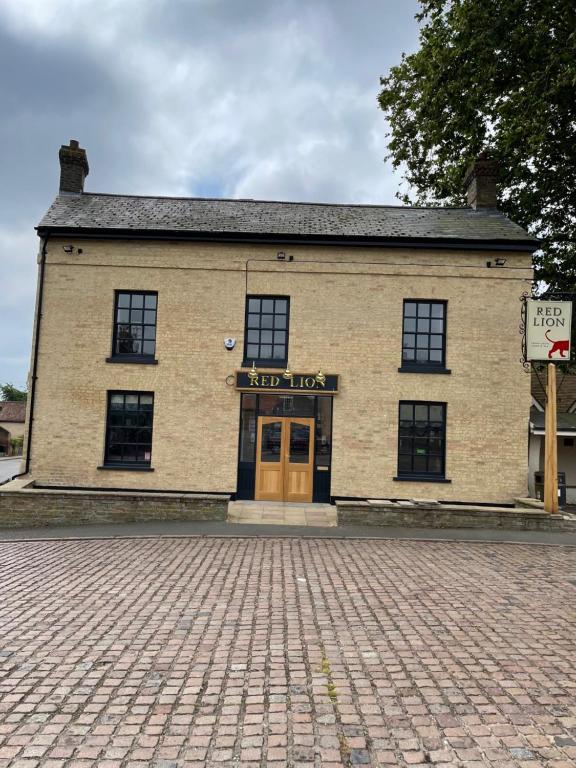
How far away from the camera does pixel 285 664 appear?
4.55 meters

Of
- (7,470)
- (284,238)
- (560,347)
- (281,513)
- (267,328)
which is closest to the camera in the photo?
(560,347)

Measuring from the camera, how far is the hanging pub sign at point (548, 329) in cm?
1163

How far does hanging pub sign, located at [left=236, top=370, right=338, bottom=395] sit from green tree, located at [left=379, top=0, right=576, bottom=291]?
957 cm

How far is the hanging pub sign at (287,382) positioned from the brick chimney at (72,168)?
8.62 metres

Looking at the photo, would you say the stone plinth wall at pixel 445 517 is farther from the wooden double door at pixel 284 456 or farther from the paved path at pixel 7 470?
the paved path at pixel 7 470

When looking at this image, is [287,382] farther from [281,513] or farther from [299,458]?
[281,513]

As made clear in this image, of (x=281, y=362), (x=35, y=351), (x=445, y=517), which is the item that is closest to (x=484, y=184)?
(x=281, y=362)

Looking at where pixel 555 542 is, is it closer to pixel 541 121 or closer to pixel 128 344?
pixel 128 344

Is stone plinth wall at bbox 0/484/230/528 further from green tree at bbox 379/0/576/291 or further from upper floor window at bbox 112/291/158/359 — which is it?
green tree at bbox 379/0/576/291

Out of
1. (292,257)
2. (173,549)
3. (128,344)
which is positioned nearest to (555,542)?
(173,549)

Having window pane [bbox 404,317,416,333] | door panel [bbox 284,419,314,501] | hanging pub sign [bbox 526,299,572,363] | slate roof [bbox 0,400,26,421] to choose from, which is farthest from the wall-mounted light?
slate roof [bbox 0,400,26,421]

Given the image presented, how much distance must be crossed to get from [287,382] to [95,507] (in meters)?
5.66

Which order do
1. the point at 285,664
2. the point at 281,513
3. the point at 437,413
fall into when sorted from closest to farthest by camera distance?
the point at 285,664, the point at 281,513, the point at 437,413

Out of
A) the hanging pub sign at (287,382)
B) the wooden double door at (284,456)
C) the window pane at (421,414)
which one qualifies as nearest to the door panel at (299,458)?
the wooden double door at (284,456)
